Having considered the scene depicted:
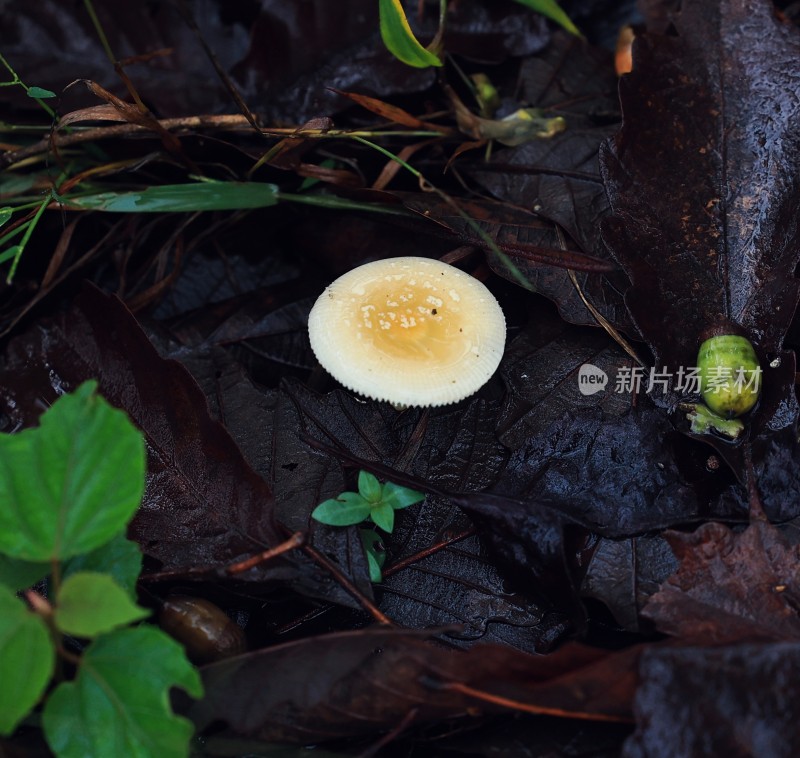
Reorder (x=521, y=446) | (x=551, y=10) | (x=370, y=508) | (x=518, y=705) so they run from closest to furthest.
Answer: (x=518, y=705)
(x=370, y=508)
(x=521, y=446)
(x=551, y=10)

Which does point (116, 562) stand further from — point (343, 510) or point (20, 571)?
point (343, 510)

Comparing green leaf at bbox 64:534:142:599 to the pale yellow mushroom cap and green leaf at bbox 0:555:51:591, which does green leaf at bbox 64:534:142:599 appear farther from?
the pale yellow mushroom cap

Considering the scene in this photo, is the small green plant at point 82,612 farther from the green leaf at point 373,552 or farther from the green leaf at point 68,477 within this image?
the green leaf at point 373,552

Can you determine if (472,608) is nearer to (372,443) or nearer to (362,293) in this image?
(372,443)

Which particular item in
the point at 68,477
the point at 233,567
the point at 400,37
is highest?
the point at 400,37

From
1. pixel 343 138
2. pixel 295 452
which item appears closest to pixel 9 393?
pixel 295 452

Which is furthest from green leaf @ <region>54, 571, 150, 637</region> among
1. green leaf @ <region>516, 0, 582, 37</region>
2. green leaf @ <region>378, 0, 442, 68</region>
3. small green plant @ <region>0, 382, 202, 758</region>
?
green leaf @ <region>516, 0, 582, 37</region>

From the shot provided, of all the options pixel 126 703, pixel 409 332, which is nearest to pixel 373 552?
pixel 409 332
